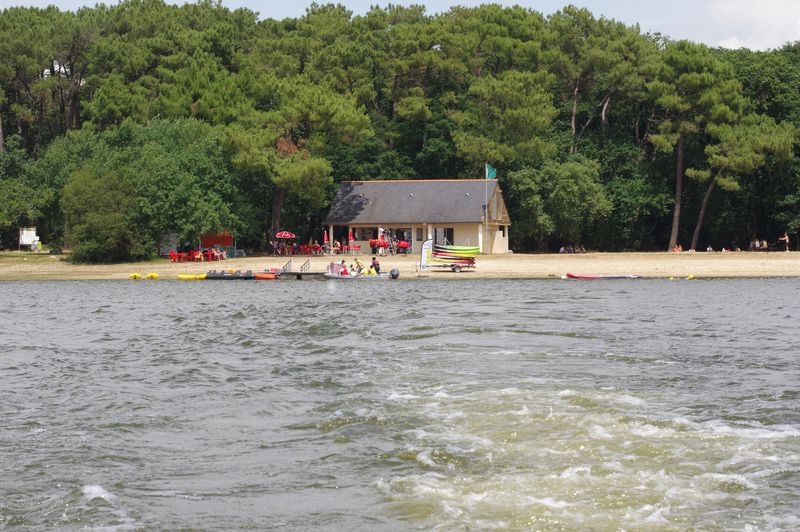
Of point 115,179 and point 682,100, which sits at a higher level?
point 682,100

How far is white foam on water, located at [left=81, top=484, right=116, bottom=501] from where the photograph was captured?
1137cm

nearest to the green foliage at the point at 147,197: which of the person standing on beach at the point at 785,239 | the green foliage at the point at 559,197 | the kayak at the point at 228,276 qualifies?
the kayak at the point at 228,276

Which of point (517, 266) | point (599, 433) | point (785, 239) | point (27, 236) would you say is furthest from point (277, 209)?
point (599, 433)

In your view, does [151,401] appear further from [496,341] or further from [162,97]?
[162,97]

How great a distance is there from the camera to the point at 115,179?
59.8 m

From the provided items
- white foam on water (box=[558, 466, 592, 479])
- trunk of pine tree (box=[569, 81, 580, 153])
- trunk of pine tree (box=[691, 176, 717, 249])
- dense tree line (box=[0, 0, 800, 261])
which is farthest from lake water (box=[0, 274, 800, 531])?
trunk of pine tree (box=[569, 81, 580, 153])

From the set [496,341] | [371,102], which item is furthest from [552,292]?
[371,102]

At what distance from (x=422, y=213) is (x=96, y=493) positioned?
59.5 m

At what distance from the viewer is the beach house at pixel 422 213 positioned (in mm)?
69812

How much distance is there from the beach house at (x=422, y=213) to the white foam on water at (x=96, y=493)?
5795cm

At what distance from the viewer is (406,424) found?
594 inches

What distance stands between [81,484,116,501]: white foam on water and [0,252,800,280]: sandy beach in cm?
3941

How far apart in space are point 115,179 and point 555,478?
51908mm

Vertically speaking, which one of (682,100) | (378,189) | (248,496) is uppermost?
(682,100)
